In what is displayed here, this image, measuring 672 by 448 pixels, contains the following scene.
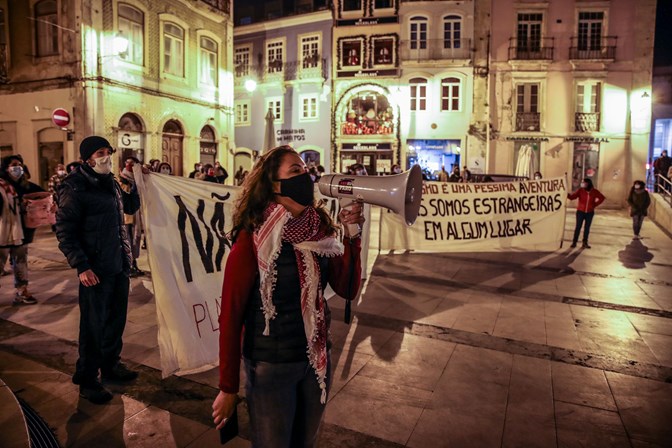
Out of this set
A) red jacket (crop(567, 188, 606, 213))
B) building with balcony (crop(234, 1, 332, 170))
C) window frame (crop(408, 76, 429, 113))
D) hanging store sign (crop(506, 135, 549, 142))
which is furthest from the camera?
building with balcony (crop(234, 1, 332, 170))

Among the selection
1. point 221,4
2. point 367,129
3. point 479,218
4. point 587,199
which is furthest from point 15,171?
point 367,129

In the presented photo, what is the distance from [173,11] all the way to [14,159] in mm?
14311

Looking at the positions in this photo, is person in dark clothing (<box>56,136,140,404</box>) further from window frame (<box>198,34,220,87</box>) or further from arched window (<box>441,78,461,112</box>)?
arched window (<box>441,78,461,112</box>)

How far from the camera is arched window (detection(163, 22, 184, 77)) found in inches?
752

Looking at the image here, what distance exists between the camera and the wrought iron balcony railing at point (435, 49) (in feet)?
87.1

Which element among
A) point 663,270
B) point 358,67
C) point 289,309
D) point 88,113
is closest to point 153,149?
point 88,113

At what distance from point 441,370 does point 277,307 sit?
2.71 metres

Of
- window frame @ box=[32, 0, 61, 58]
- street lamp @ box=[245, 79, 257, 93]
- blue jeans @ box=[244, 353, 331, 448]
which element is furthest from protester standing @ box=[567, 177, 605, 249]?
window frame @ box=[32, 0, 61, 58]

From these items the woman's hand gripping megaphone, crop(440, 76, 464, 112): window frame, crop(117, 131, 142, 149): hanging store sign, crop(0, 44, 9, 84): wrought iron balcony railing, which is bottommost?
the woman's hand gripping megaphone

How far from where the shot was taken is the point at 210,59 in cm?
2170

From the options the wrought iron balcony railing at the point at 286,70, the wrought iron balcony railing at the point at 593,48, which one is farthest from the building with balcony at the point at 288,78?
the wrought iron balcony railing at the point at 593,48

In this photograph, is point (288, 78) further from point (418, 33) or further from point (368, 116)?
point (418, 33)

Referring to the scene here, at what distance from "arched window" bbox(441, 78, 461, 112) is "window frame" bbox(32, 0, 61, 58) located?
19192 mm

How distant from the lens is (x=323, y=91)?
95.1 feet
